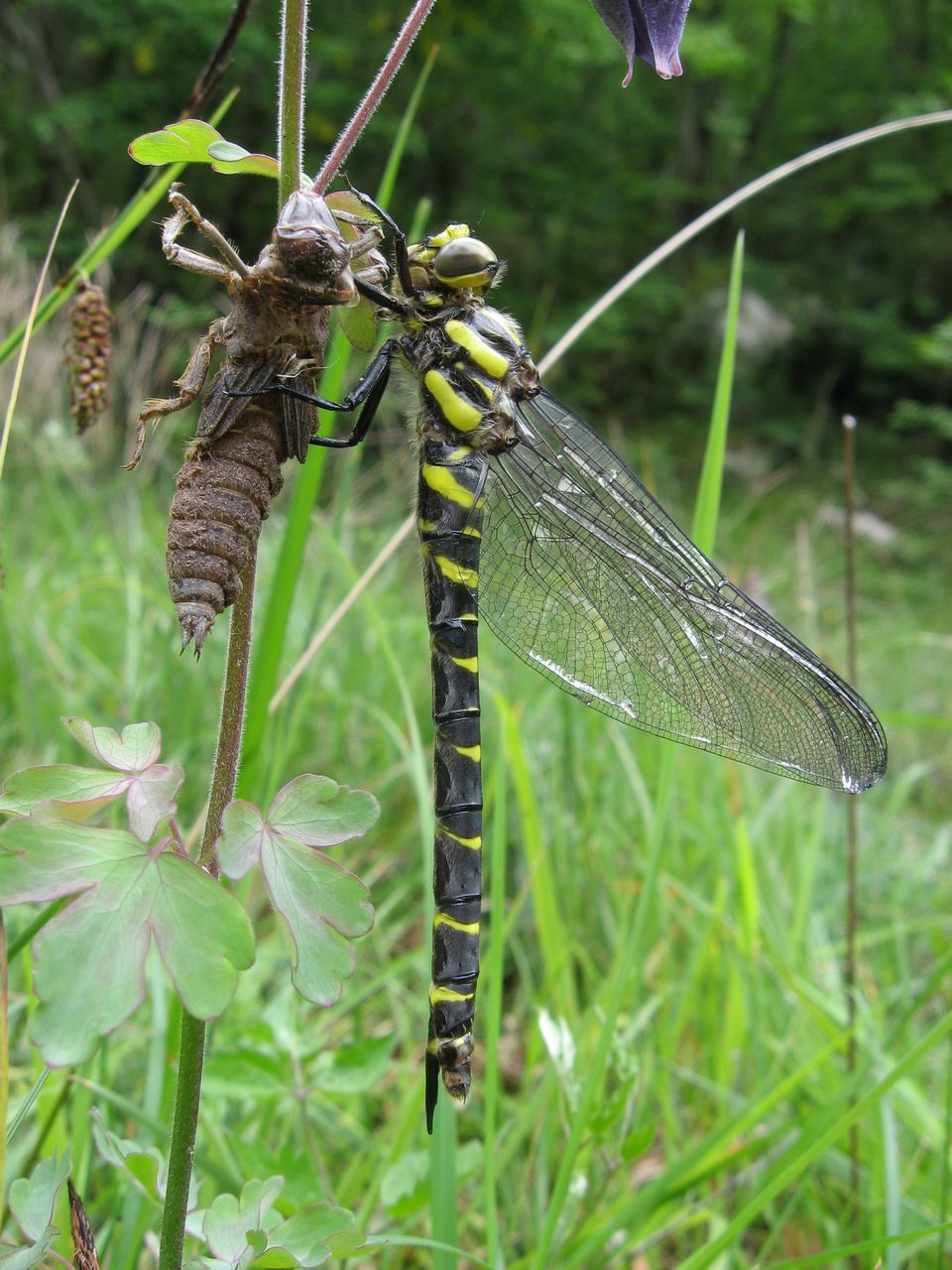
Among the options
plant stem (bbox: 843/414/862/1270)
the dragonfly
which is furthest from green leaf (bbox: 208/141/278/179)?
plant stem (bbox: 843/414/862/1270)

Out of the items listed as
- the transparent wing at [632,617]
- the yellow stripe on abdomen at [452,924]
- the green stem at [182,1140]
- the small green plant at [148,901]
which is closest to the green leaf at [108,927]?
the small green plant at [148,901]

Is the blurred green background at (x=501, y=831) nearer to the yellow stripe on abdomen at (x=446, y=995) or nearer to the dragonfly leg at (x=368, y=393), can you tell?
the yellow stripe on abdomen at (x=446, y=995)

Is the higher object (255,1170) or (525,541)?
(525,541)

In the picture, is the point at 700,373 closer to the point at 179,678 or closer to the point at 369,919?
the point at 179,678

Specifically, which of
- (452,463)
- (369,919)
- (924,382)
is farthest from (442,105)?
(369,919)

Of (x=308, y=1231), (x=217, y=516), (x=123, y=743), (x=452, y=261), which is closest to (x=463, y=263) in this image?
(x=452, y=261)

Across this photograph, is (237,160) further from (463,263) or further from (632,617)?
(632,617)

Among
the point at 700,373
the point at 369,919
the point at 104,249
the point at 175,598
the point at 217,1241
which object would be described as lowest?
the point at 217,1241
